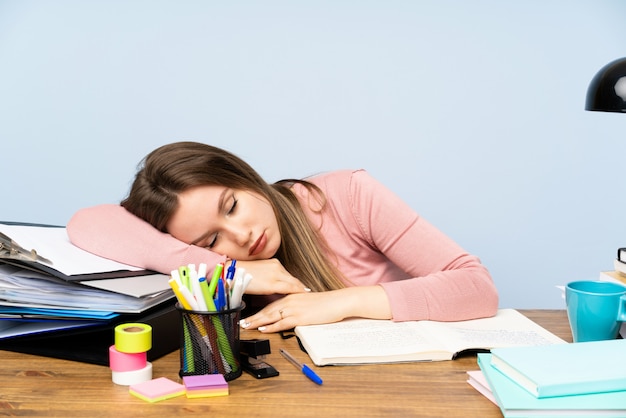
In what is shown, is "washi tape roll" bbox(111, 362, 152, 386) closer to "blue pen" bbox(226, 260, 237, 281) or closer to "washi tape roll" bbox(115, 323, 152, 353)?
"washi tape roll" bbox(115, 323, 152, 353)

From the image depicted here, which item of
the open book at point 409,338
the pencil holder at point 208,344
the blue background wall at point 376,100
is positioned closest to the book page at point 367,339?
the open book at point 409,338

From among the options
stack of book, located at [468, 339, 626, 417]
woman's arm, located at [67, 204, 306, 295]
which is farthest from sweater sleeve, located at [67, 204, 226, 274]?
stack of book, located at [468, 339, 626, 417]

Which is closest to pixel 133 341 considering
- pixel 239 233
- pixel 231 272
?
pixel 231 272

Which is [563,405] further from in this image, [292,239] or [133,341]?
[292,239]

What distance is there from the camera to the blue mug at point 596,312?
0.99 metres

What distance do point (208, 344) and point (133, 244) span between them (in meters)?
0.44

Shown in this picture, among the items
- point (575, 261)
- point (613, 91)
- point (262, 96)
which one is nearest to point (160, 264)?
point (613, 91)

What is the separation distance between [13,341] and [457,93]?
5.74ft

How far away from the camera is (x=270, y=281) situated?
1.25 m

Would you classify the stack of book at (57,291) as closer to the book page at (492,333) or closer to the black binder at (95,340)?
the black binder at (95,340)

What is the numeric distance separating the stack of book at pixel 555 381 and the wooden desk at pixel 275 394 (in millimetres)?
33

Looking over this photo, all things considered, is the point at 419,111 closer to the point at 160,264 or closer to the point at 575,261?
the point at 575,261

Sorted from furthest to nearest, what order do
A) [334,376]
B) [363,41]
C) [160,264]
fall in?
[363,41] < [160,264] < [334,376]

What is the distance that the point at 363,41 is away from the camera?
7.86 feet
